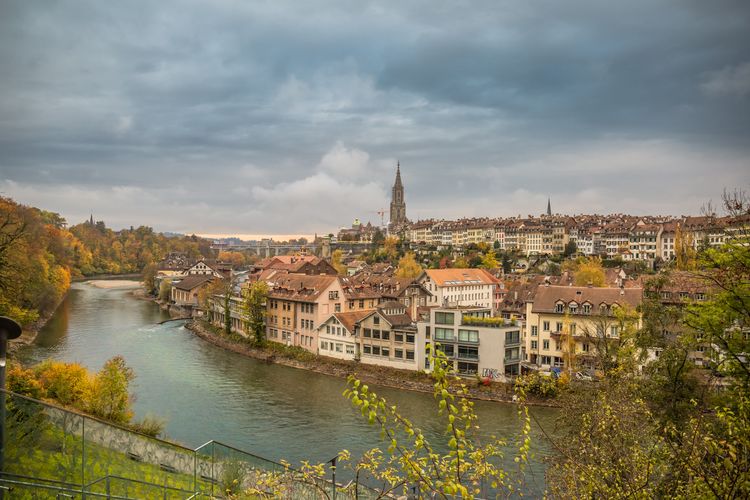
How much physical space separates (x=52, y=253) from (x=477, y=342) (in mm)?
46931

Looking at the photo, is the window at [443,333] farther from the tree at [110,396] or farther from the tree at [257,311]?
the tree at [110,396]

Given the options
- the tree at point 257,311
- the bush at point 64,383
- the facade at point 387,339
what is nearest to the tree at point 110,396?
the bush at point 64,383

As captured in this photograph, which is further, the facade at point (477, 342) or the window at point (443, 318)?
→ the window at point (443, 318)

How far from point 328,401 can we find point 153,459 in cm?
1267

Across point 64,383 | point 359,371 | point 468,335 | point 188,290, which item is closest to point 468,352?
point 468,335

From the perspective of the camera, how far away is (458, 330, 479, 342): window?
2587 cm

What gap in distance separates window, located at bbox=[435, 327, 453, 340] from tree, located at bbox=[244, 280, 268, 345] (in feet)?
36.5

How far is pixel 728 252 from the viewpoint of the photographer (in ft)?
33.7

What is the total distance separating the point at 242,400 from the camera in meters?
23.0

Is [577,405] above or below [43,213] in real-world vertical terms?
below

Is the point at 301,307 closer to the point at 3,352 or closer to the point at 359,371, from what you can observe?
the point at 359,371

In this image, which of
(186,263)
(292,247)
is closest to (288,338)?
(186,263)

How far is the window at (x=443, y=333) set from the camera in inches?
1043

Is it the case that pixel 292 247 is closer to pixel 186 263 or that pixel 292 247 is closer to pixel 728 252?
pixel 186 263
